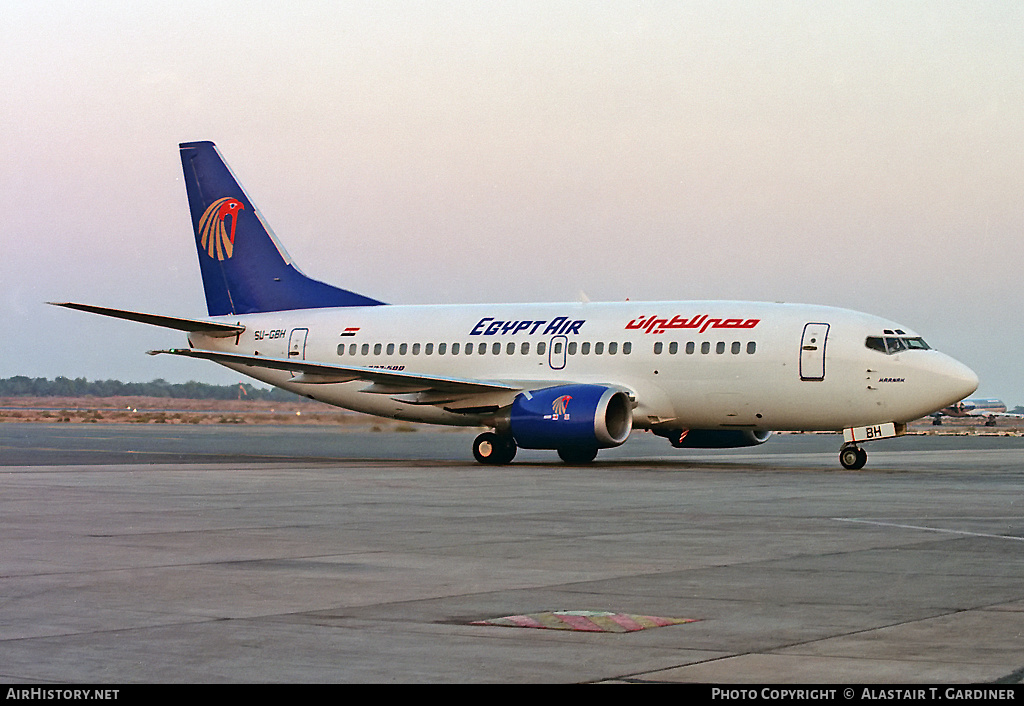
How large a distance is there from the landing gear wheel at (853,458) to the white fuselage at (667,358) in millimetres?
556

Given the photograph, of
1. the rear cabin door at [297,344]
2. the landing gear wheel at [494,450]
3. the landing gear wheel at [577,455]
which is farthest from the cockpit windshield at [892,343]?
the rear cabin door at [297,344]

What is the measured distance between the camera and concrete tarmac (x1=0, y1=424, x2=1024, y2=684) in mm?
6805

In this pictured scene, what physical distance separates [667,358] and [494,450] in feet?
14.0

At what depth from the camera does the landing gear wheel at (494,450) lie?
29.8 m

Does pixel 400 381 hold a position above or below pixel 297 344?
below

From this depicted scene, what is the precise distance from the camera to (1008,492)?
19.9m

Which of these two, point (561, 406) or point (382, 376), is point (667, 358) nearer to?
point (561, 406)

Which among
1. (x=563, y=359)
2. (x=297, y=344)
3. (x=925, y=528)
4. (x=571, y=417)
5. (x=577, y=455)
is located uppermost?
(x=297, y=344)

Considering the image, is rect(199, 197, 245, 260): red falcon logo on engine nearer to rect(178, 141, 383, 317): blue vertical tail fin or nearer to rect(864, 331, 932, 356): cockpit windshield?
rect(178, 141, 383, 317): blue vertical tail fin

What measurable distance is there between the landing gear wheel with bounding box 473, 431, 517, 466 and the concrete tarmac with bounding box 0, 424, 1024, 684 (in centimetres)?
815

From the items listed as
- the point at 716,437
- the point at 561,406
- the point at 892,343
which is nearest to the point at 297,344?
the point at 561,406

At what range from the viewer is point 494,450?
29891mm

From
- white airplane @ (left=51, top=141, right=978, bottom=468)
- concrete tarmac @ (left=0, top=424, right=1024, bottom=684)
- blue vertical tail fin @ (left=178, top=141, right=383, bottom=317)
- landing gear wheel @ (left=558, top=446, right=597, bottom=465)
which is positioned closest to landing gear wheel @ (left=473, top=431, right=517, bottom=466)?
white airplane @ (left=51, top=141, right=978, bottom=468)

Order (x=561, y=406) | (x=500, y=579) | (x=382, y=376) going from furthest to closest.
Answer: (x=382, y=376) → (x=561, y=406) → (x=500, y=579)
